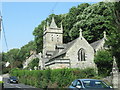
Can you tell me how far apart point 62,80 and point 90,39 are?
2915cm

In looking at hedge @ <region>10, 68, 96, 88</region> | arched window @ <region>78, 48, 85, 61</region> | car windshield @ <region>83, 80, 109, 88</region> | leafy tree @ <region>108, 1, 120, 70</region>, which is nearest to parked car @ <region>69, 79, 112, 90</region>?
Result: car windshield @ <region>83, 80, 109, 88</region>

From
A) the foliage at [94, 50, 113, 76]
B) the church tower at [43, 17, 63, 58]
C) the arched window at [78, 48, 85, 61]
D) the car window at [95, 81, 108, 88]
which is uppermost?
the church tower at [43, 17, 63, 58]

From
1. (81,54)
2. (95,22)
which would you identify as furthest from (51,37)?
(81,54)

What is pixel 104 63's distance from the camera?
41.1 metres

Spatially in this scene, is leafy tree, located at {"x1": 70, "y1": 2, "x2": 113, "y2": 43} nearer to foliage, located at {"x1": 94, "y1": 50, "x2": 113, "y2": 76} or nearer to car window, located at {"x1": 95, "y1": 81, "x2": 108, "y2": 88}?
foliage, located at {"x1": 94, "y1": 50, "x2": 113, "y2": 76}

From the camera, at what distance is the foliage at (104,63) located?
3925 centimetres

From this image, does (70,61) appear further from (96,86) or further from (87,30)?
(96,86)

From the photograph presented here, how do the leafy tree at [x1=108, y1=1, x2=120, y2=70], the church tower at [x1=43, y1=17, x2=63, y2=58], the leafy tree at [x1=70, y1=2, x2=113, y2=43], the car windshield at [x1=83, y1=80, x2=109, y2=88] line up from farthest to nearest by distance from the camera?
1. the church tower at [x1=43, y1=17, x2=63, y2=58]
2. the leafy tree at [x1=70, y1=2, x2=113, y2=43]
3. the leafy tree at [x1=108, y1=1, x2=120, y2=70]
4. the car windshield at [x1=83, y1=80, x2=109, y2=88]

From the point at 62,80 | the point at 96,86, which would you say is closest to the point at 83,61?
the point at 62,80

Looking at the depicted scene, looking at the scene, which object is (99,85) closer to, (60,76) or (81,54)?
(60,76)

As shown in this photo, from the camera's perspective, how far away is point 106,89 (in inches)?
518

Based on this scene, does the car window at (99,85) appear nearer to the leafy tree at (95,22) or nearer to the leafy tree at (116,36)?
the leafy tree at (116,36)

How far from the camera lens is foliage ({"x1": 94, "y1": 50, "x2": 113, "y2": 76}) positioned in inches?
1545

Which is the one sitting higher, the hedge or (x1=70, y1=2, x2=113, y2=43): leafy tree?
(x1=70, y1=2, x2=113, y2=43): leafy tree
